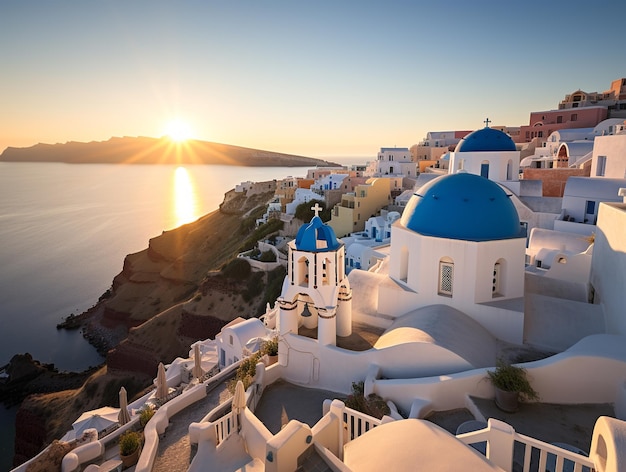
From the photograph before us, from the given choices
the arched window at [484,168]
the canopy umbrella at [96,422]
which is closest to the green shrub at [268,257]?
the arched window at [484,168]

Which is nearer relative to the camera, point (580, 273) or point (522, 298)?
point (522, 298)

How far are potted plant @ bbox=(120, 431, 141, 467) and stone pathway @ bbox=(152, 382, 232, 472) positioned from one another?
1.78 feet

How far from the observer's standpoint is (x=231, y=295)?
36.2m

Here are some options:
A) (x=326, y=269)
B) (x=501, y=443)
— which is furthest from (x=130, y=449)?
(x=501, y=443)

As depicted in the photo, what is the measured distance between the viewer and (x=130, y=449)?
365 inches

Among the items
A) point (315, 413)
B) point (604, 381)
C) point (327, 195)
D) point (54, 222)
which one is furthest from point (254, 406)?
point (54, 222)

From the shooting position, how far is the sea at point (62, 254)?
4055 cm

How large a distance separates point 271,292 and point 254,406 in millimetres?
23890

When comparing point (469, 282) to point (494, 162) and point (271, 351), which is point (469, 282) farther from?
point (494, 162)

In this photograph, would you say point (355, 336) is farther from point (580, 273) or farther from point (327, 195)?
point (327, 195)

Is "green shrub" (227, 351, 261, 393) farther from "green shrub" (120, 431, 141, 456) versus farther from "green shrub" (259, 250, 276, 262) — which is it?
"green shrub" (259, 250, 276, 262)

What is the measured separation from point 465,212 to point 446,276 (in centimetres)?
200

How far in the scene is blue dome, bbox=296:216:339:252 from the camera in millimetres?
10805

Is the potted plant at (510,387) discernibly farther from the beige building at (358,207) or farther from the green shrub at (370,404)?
the beige building at (358,207)
